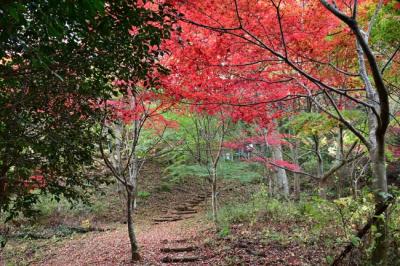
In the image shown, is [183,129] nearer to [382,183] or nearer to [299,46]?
[299,46]

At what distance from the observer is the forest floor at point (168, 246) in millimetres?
6800

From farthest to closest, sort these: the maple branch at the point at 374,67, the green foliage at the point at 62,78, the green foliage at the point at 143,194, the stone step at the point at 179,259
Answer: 1. the green foliage at the point at 143,194
2. the stone step at the point at 179,259
3. the green foliage at the point at 62,78
4. the maple branch at the point at 374,67

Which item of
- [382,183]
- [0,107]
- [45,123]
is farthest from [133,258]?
[382,183]

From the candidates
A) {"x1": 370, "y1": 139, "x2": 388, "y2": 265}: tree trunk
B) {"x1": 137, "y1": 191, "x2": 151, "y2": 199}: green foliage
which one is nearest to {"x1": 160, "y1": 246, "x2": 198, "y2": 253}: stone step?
{"x1": 370, "y1": 139, "x2": 388, "y2": 265}: tree trunk

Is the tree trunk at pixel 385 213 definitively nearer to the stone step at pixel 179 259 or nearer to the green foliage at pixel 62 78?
the green foliage at pixel 62 78

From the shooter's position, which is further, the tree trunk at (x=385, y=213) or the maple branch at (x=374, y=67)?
the tree trunk at (x=385, y=213)

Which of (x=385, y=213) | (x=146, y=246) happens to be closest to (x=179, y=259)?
(x=146, y=246)

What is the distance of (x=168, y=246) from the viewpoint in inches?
362

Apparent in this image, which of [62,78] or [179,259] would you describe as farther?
[179,259]

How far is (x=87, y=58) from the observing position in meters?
4.28

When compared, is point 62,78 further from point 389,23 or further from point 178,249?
point 178,249

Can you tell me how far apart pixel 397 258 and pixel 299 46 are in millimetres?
4413

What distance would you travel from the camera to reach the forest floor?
680 centimetres

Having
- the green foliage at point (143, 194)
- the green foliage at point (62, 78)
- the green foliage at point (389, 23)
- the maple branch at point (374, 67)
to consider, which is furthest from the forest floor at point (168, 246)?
the green foliage at point (389, 23)
